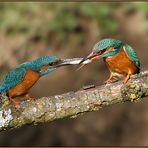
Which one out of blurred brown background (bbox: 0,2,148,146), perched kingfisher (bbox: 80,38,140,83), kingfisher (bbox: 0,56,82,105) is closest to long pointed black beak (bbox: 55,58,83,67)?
kingfisher (bbox: 0,56,82,105)

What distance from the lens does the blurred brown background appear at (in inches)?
305

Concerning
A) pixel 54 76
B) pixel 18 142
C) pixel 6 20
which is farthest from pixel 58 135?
pixel 6 20

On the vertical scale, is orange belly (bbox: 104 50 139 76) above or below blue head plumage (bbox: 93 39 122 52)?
below

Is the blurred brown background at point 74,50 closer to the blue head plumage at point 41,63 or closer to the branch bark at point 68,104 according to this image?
the blue head plumage at point 41,63

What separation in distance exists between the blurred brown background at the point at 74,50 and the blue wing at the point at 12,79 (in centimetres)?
372

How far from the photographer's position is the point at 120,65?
3811 millimetres

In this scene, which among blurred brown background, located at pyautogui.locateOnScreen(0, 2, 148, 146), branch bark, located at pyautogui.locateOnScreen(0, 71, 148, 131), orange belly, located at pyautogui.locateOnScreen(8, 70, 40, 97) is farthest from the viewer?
blurred brown background, located at pyautogui.locateOnScreen(0, 2, 148, 146)

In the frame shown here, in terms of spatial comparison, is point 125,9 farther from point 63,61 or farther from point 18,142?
point 63,61

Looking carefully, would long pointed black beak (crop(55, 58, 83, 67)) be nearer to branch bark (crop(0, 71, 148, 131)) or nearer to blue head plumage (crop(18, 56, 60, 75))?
blue head plumage (crop(18, 56, 60, 75))

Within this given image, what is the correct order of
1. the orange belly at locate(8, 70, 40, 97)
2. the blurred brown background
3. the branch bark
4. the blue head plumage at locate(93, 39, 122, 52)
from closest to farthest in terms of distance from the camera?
the blue head plumage at locate(93, 39, 122, 52)
the branch bark
the orange belly at locate(8, 70, 40, 97)
the blurred brown background

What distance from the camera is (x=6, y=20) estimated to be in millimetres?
8719

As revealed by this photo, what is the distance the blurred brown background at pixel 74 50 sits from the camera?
25.4 ft

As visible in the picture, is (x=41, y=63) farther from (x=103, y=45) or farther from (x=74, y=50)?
(x=74, y=50)

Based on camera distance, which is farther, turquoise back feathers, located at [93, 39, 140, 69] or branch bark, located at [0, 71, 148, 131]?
branch bark, located at [0, 71, 148, 131]
